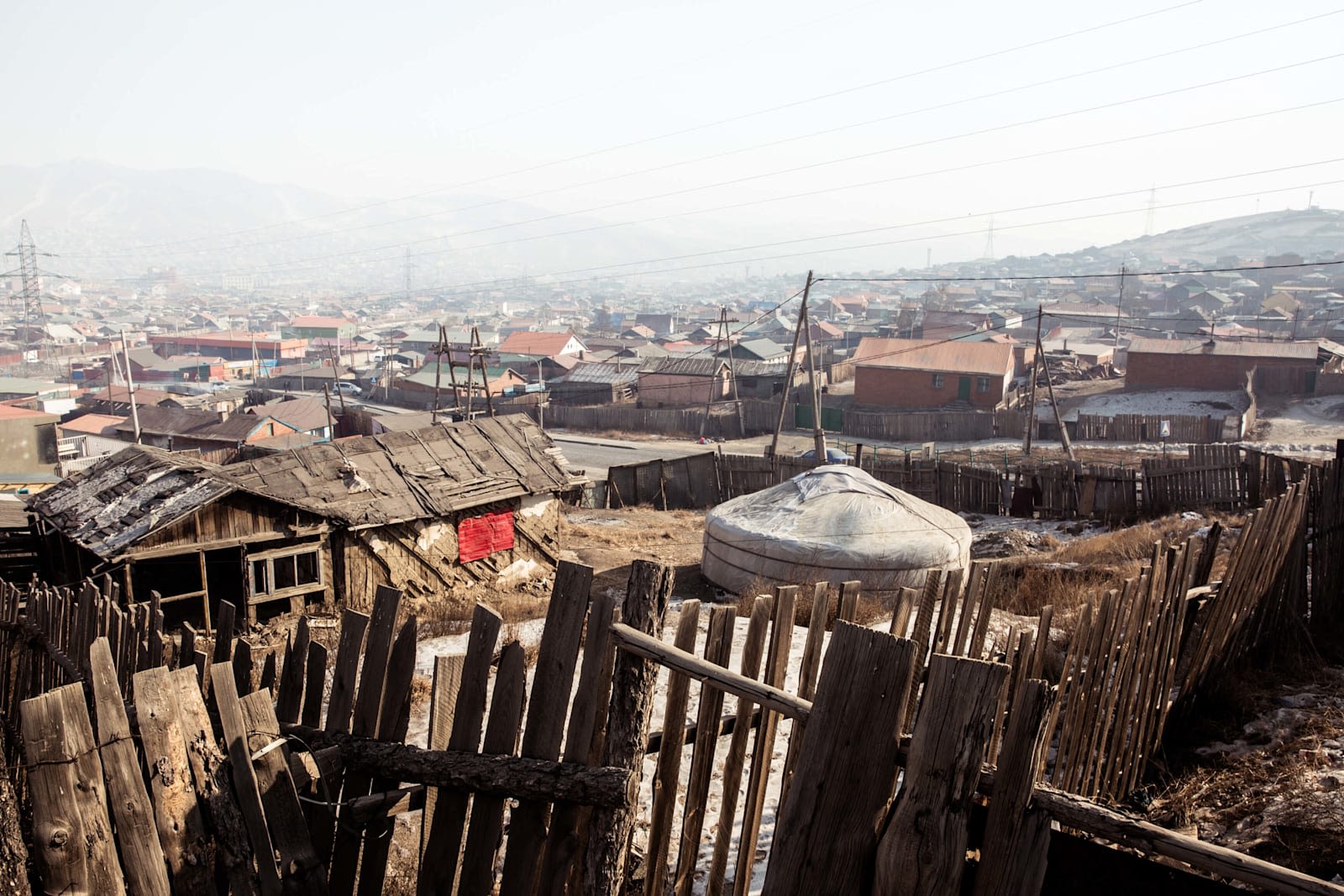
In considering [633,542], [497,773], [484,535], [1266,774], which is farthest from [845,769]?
[633,542]

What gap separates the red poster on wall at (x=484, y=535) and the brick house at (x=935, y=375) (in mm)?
34128

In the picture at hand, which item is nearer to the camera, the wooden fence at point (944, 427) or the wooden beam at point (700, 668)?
the wooden beam at point (700, 668)

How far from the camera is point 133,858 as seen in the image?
2.79 meters

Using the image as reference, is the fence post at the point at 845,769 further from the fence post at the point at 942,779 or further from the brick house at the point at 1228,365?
the brick house at the point at 1228,365

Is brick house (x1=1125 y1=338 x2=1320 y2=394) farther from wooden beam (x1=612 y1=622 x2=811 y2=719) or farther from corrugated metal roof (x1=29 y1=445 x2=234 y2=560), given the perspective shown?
wooden beam (x1=612 y1=622 x2=811 y2=719)

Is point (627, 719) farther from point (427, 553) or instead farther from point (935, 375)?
point (935, 375)

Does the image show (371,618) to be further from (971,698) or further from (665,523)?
(665,523)

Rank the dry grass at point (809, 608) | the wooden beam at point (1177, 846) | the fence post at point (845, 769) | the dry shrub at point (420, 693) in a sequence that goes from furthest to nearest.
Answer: the dry grass at point (809, 608)
the dry shrub at point (420, 693)
the fence post at point (845, 769)
the wooden beam at point (1177, 846)

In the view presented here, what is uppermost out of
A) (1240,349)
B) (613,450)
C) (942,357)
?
(1240,349)

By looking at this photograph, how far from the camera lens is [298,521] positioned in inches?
593

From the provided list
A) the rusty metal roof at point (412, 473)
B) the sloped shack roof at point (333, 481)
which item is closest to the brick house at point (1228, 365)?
the sloped shack roof at point (333, 481)

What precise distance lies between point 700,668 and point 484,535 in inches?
587

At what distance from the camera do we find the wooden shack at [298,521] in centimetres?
1408

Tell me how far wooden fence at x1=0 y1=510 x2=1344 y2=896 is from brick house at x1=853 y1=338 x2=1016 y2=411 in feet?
147
